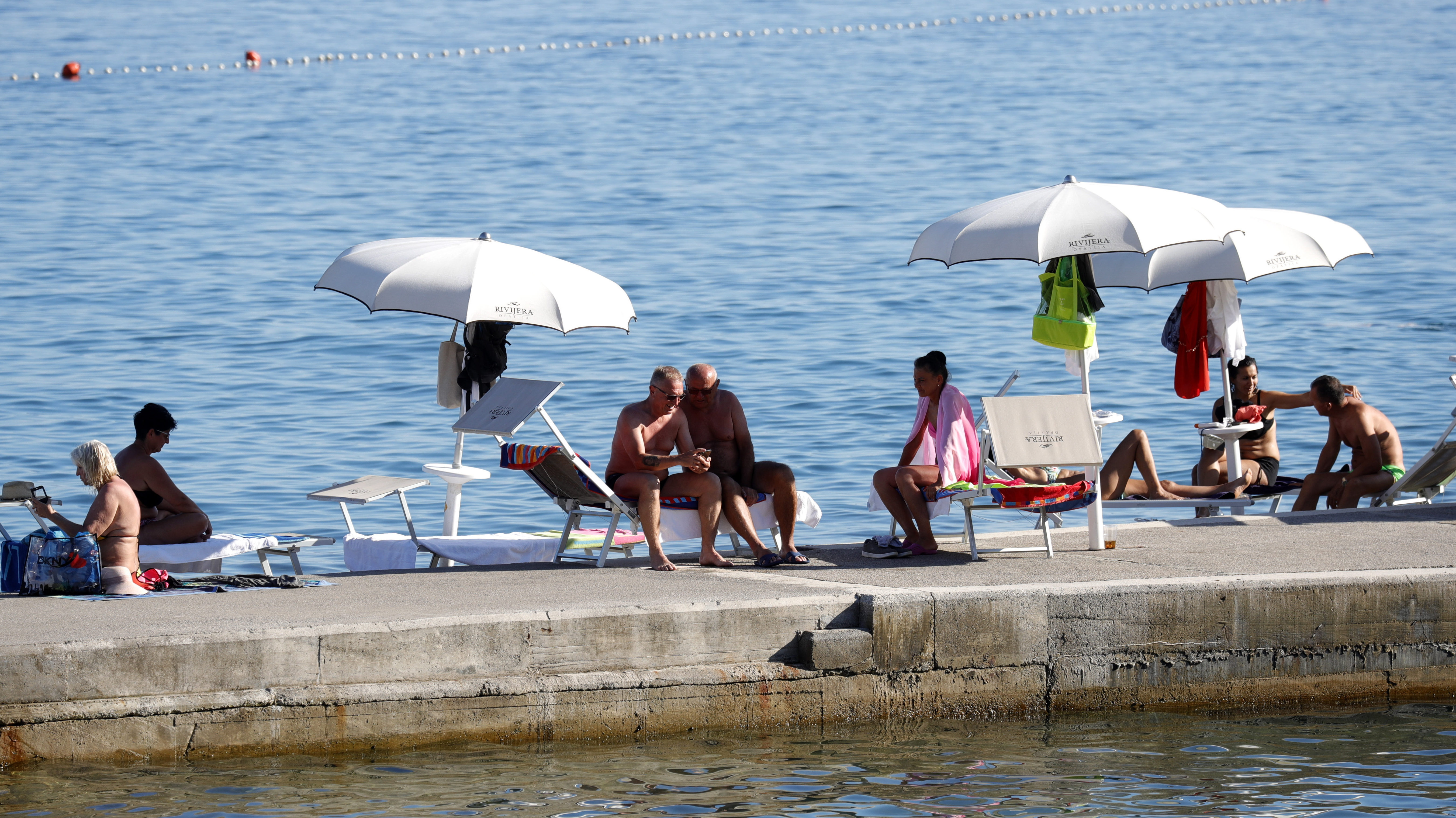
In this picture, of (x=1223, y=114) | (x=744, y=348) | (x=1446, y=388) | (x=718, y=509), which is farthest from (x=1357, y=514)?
(x=1223, y=114)

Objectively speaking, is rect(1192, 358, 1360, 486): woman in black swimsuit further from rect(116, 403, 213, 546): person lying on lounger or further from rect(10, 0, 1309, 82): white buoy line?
rect(10, 0, 1309, 82): white buoy line

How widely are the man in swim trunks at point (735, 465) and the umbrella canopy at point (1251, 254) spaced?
2981mm

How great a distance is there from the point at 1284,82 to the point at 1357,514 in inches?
1899

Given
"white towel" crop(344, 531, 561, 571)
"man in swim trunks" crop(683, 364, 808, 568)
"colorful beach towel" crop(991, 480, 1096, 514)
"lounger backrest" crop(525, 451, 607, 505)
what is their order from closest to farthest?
"colorful beach towel" crop(991, 480, 1096, 514)
"man in swim trunks" crop(683, 364, 808, 568)
"lounger backrest" crop(525, 451, 607, 505)
"white towel" crop(344, 531, 561, 571)

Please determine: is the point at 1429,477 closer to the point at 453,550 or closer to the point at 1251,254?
the point at 1251,254

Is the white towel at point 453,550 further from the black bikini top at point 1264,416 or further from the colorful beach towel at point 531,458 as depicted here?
the black bikini top at point 1264,416

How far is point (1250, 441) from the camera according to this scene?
1139 cm

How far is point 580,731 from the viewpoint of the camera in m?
7.64

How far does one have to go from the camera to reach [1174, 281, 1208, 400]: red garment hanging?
36.4 feet

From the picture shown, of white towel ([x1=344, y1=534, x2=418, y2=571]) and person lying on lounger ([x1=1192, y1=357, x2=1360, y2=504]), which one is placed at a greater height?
person lying on lounger ([x1=1192, y1=357, x2=1360, y2=504])

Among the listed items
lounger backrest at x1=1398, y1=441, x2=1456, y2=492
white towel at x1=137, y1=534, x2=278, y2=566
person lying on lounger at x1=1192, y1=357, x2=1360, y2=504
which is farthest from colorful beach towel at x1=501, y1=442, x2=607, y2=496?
lounger backrest at x1=1398, y1=441, x2=1456, y2=492

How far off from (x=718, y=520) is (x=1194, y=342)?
3835 mm

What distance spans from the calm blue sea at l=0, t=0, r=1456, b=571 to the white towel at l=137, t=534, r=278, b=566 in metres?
4.32

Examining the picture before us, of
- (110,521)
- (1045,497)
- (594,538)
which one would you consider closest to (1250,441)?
(1045,497)
